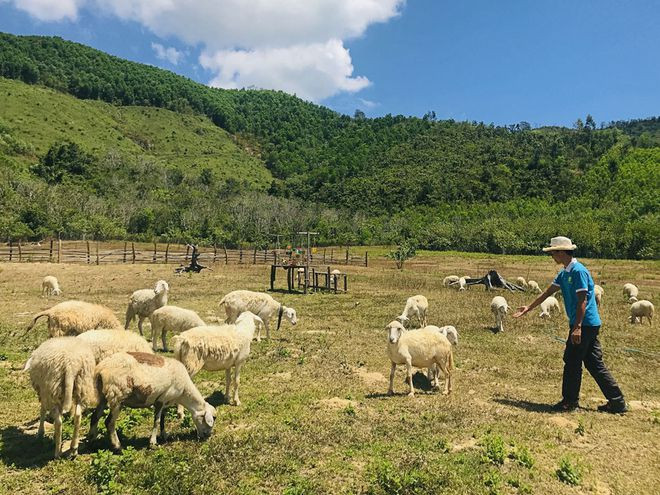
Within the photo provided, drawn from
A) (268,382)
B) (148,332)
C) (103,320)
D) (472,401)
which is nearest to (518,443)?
(472,401)

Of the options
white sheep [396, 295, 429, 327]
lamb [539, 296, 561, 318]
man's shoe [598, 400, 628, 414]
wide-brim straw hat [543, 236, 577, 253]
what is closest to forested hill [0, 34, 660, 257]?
lamb [539, 296, 561, 318]

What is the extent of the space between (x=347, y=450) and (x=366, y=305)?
1519 centimetres

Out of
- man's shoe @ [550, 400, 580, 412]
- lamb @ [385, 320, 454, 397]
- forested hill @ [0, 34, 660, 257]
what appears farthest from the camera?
forested hill @ [0, 34, 660, 257]

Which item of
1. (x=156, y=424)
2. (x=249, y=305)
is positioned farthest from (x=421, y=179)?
(x=156, y=424)

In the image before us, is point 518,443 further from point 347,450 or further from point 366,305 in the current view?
point 366,305

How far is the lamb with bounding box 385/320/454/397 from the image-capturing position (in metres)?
9.07

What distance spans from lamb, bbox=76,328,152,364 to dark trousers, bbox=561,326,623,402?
7638mm

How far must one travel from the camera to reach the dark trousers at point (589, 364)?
309 inches

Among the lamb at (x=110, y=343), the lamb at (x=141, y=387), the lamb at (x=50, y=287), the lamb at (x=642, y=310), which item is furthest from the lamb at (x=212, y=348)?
the lamb at (x=642, y=310)

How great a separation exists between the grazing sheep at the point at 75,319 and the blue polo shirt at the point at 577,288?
9.11 m

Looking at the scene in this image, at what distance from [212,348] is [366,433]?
310 cm

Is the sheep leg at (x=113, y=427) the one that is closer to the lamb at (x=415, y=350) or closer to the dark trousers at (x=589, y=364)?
the lamb at (x=415, y=350)

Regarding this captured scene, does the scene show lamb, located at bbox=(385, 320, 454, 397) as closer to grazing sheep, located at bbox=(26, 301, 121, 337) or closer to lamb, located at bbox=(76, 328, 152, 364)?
lamb, located at bbox=(76, 328, 152, 364)

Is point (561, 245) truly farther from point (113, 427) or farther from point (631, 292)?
point (631, 292)
